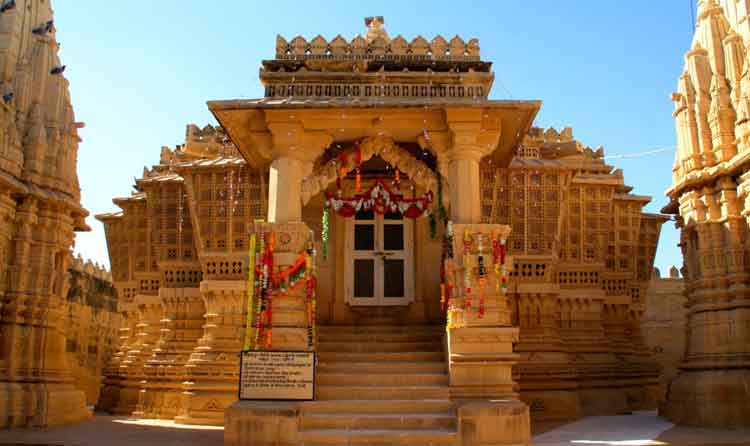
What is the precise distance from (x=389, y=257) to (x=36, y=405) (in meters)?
7.39

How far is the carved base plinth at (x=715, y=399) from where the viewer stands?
447 inches

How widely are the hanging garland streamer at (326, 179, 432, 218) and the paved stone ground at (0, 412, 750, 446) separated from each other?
470cm

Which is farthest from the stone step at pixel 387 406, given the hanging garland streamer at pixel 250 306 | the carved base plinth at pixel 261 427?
the hanging garland streamer at pixel 250 306

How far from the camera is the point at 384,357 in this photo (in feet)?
39.2

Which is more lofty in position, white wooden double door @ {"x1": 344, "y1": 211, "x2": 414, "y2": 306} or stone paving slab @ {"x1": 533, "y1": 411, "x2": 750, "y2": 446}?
white wooden double door @ {"x1": 344, "y1": 211, "x2": 414, "y2": 306}

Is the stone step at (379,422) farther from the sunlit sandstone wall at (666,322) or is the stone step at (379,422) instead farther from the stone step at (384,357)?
the sunlit sandstone wall at (666,322)

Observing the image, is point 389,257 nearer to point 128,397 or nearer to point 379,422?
point 379,422

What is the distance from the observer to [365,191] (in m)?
14.3

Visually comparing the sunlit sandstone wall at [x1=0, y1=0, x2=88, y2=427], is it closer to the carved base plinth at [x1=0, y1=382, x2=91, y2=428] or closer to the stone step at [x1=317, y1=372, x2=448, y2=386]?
the carved base plinth at [x1=0, y1=382, x2=91, y2=428]

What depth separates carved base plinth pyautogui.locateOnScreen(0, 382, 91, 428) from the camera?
38.9 feet

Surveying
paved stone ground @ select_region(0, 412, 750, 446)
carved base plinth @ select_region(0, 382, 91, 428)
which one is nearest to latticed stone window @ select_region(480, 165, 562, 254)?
paved stone ground @ select_region(0, 412, 750, 446)

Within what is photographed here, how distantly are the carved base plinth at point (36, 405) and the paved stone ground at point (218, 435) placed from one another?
1.25 ft

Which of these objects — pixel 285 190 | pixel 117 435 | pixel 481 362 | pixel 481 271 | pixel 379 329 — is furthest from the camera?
pixel 379 329

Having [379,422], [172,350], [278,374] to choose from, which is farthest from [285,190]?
[172,350]
